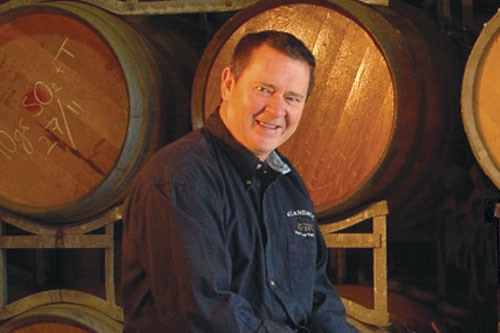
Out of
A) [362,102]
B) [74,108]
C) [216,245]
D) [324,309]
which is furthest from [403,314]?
[216,245]

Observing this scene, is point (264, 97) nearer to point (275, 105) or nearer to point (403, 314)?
point (275, 105)

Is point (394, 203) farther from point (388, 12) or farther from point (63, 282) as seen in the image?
point (63, 282)

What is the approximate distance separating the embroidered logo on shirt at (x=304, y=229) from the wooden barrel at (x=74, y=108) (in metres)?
1.24

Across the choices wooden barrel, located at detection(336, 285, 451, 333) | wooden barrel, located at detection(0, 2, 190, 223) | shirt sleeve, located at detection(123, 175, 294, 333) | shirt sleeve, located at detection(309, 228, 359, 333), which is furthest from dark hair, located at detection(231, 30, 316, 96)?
wooden barrel, located at detection(336, 285, 451, 333)

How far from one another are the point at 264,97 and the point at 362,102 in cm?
105

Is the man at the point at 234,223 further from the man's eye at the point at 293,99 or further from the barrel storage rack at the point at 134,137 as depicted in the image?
the barrel storage rack at the point at 134,137

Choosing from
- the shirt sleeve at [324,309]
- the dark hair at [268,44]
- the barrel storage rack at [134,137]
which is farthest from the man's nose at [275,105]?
the barrel storage rack at [134,137]

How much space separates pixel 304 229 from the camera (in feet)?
7.48

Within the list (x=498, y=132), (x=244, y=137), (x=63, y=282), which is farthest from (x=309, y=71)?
(x=63, y=282)

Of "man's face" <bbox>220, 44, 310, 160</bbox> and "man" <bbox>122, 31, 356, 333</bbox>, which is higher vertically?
"man's face" <bbox>220, 44, 310, 160</bbox>

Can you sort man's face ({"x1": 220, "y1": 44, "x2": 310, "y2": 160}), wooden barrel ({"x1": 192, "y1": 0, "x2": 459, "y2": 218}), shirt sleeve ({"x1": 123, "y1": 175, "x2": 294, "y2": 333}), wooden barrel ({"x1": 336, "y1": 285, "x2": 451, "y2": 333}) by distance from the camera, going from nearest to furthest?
1. shirt sleeve ({"x1": 123, "y1": 175, "x2": 294, "y2": 333})
2. man's face ({"x1": 220, "y1": 44, "x2": 310, "y2": 160})
3. wooden barrel ({"x1": 192, "y1": 0, "x2": 459, "y2": 218})
4. wooden barrel ({"x1": 336, "y1": 285, "x2": 451, "y2": 333})

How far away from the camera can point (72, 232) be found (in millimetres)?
3590

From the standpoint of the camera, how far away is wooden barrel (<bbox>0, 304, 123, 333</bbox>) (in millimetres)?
3465

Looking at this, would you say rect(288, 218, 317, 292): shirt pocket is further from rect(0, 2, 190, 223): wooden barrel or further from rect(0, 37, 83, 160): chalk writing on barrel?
rect(0, 37, 83, 160): chalk writing on barrel
